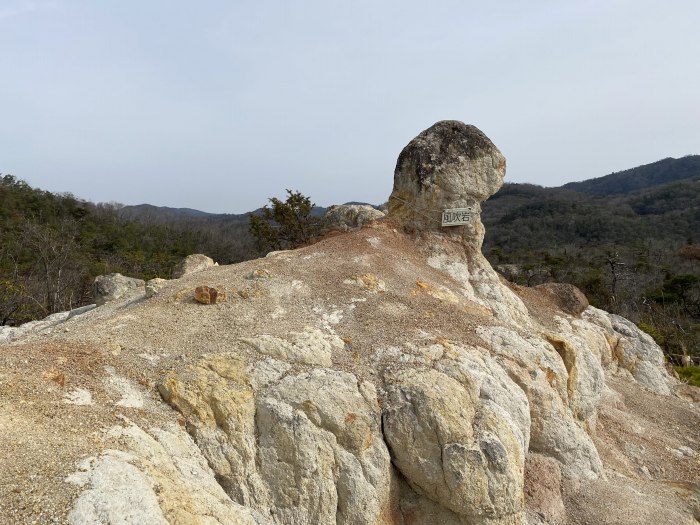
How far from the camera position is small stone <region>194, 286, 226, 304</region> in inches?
348

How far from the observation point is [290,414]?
21.5 ft

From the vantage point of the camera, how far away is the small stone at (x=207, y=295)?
29.0 ft

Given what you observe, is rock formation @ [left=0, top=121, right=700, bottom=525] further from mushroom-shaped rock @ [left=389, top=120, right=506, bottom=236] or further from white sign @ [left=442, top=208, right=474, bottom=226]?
mushroom-shaped rock @ [left=389, top=120, right=506, bottom=236]

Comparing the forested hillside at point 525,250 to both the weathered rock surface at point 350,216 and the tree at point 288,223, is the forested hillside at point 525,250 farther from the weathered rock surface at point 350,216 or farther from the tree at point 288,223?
the weathered rock surface at point 350,216

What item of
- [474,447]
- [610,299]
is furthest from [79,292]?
[610,299]

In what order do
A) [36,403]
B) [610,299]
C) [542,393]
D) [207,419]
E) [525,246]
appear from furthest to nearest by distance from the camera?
[525,246] < [610,299] < [542,393] < [207,419] < [36,403]

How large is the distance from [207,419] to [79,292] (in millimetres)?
25690

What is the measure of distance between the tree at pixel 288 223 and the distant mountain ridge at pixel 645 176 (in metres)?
123

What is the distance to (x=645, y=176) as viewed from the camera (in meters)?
131

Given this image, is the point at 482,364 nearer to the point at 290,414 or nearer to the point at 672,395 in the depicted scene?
the point at 290,414

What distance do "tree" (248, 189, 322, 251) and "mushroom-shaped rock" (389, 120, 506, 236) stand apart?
9.78 m

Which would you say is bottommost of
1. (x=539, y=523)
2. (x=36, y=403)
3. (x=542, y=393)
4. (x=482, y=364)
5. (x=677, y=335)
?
(x=677, y=335)

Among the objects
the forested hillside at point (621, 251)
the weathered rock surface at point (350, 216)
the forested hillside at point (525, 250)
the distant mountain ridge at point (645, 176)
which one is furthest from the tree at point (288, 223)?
the distant mountain ridge at point (645, 176)

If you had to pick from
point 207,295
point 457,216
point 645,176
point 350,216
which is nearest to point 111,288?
point 207,295
